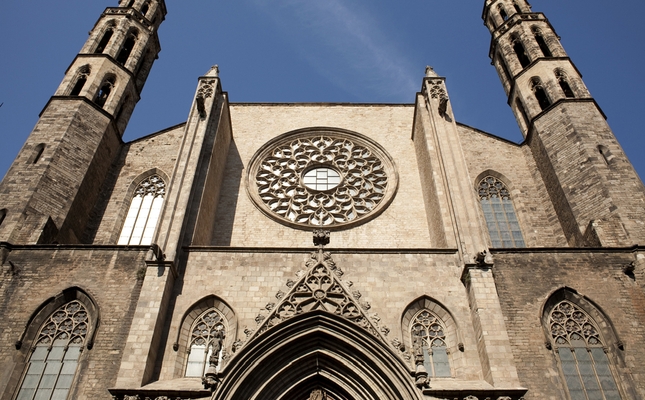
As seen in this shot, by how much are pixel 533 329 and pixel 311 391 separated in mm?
4293

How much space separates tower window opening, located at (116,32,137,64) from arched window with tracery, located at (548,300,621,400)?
15805 mm

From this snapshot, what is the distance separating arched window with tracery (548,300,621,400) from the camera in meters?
9.27

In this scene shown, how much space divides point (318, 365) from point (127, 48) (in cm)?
1436

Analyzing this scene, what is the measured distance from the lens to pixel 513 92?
17.8 meters

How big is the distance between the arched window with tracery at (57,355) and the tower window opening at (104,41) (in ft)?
35.3

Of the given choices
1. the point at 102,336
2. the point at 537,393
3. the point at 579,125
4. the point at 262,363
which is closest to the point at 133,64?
the point at 102,336

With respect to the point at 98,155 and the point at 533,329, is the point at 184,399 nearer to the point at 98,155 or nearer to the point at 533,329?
the point at 533,329

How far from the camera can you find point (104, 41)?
1850cm

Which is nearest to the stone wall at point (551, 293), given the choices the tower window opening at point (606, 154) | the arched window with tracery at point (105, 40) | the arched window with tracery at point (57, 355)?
the tower window opening at point (606, 154)

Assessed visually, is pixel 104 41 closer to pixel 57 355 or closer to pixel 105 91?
pixel 105 91

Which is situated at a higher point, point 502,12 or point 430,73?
point 502,12

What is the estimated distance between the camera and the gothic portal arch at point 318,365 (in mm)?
9031

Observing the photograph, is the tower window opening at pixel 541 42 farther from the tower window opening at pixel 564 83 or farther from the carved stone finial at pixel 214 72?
the carved stone finial at pixel 214 72

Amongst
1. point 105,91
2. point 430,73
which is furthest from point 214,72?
point 430,73
